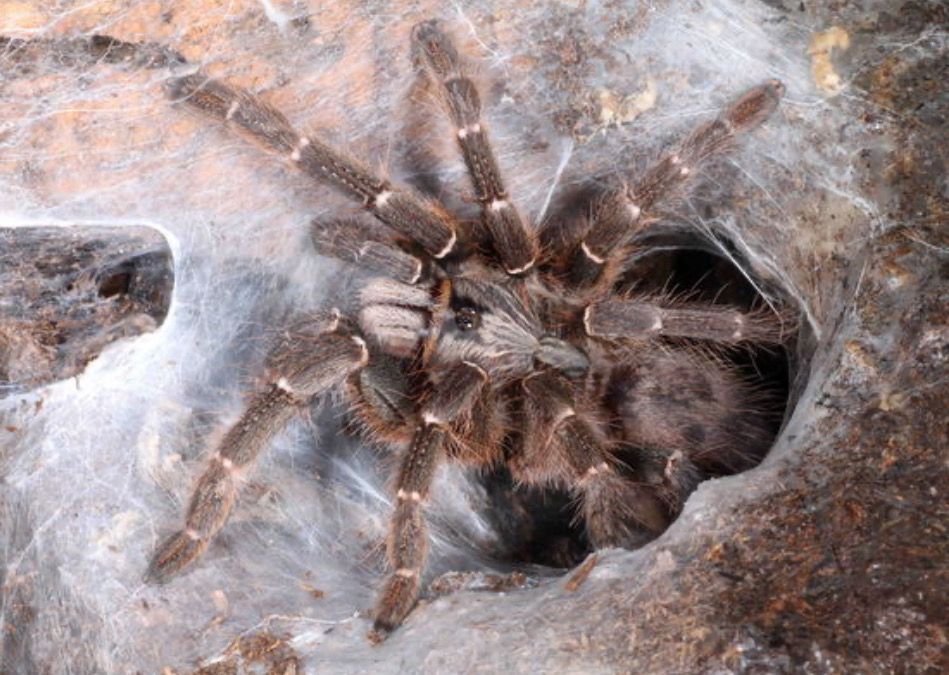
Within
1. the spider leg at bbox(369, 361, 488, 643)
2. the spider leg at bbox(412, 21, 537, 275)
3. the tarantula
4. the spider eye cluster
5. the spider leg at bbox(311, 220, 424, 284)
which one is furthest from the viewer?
the spider eye cluster

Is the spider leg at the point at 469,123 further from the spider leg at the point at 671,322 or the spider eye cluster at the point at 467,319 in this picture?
the spider leg at the point at 671,322

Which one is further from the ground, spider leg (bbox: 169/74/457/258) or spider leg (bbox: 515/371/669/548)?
spider leg (bbox: 169/74/457/258)

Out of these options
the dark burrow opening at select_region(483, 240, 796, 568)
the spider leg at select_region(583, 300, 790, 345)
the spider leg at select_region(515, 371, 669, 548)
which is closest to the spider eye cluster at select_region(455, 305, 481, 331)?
the spider leg at select_region(515, 371, 669, 548)

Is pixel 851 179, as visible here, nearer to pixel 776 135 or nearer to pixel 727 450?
pixel 776 135

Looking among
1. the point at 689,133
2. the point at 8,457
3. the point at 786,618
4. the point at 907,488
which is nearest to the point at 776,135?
the point at 689,133

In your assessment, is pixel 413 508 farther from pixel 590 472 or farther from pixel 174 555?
pixel 174 555

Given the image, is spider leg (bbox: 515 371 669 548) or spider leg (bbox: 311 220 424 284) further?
spider leg (bbox: 311 220 424 284)

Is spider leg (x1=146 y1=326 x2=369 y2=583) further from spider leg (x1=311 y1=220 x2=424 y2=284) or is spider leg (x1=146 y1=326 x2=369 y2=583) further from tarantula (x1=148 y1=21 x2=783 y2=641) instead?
spider leg (x1=311 y1=220 x2=424 y2=284)
